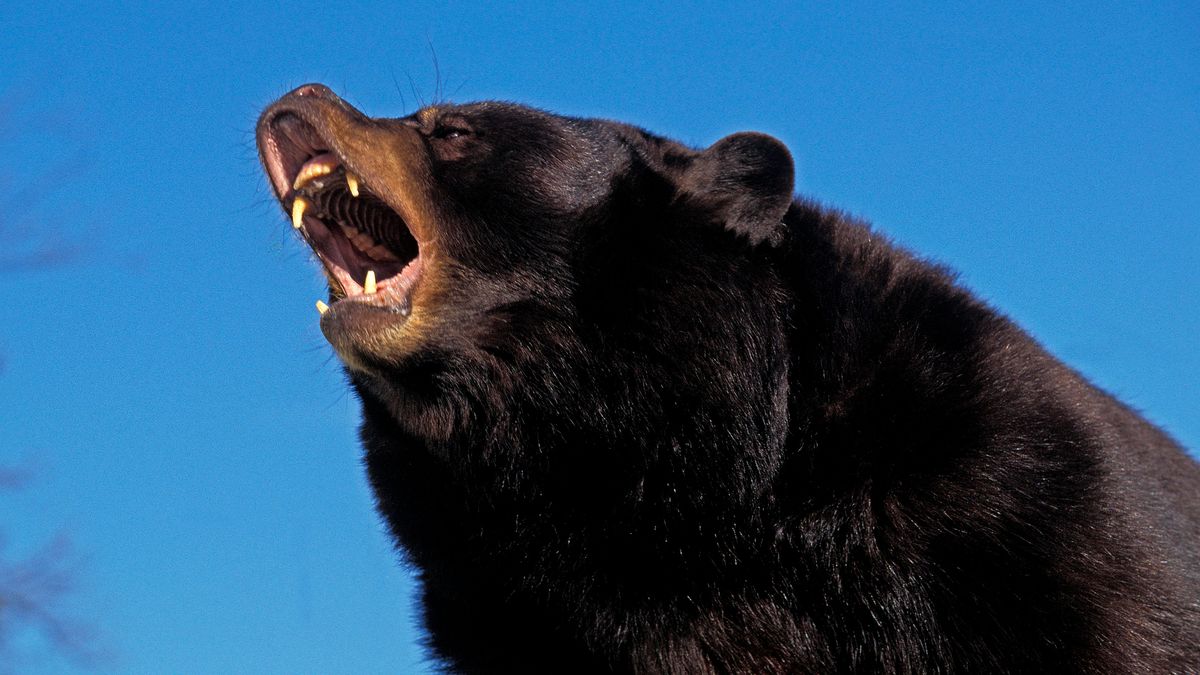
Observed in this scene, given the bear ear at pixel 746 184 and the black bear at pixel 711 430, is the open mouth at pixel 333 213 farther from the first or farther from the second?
the bear ear at pixel 746 184

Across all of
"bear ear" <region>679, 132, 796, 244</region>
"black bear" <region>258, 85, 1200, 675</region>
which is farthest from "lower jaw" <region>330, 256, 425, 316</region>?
"bear ear" <region>679, 132, 796, 244</region>

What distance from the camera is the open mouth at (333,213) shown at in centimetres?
452

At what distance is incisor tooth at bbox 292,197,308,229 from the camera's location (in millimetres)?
4568

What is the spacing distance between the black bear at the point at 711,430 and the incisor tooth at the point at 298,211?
0.04 feet

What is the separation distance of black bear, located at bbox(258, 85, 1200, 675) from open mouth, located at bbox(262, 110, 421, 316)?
11 millimetres

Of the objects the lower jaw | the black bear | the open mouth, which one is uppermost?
the open mouth

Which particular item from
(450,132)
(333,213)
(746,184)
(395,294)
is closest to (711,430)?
(746,184)

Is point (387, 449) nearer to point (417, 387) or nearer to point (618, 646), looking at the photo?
point (417, 387)

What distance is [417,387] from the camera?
4359mm

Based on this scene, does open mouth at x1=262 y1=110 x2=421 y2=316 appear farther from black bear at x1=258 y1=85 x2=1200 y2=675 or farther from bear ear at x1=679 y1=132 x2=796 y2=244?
bear ear at x1=679 y1=132 x2=796 y2=244

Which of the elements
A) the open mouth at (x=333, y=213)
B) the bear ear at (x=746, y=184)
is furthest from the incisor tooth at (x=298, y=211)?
the bear ear at (x=746, y=184)

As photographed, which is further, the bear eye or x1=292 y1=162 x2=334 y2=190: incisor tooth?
the bear eye

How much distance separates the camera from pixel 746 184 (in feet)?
14.6

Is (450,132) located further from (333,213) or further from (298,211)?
(298,211)
